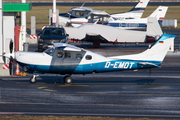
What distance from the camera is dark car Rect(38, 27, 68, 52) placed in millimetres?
26812

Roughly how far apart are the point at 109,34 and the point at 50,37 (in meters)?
6.27

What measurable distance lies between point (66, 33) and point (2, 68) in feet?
40.7

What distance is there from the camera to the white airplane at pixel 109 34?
101ft

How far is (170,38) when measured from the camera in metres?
17.0

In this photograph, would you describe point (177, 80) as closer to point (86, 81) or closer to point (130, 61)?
point (130, 61)

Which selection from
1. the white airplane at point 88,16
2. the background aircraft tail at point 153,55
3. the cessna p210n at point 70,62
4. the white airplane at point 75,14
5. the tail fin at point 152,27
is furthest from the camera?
the white airplane at point 75,14

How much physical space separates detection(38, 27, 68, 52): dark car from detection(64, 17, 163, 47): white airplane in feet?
8.66

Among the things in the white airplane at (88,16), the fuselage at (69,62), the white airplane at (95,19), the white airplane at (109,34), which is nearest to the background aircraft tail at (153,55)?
the fuselage at (69,62)

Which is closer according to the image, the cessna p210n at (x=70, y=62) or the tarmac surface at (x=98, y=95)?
the tarmac surface at (x=98, y=95)

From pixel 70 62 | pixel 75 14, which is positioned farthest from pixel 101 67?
pixel 75 14

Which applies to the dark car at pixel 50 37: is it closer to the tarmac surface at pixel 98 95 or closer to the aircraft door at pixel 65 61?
the tarmac surface at pixel 98 95

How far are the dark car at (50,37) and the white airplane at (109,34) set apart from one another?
8.66 feet

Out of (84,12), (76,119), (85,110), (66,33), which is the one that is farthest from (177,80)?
(84,12)

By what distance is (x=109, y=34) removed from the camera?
31.3 m
